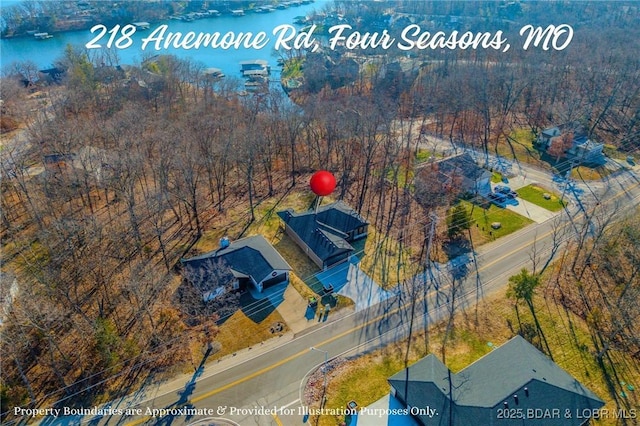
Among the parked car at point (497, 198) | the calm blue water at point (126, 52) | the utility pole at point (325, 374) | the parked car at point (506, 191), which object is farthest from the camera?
the calm blue water at point (126, 52)

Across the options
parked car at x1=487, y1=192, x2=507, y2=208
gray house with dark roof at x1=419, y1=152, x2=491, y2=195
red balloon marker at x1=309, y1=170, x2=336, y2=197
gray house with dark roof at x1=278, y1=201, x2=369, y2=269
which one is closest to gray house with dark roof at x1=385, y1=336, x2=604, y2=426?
gray house with dark roof at x1=278, y1=201, x2=369, y2=269

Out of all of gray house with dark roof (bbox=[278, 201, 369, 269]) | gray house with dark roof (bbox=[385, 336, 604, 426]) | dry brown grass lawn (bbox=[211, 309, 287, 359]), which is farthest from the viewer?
gray house with dark roof (bbox=[278, 201, 369, 269])

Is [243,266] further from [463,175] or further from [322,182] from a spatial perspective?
[463,175]

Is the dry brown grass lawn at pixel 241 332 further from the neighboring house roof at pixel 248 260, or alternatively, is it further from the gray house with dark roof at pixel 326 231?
the gray house with dark roof at pixel 326 231

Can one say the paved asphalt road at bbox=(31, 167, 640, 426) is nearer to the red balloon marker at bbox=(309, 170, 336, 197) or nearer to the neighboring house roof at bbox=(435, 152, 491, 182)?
the red balloon marker at bbox=(309, 170, 336, 197)

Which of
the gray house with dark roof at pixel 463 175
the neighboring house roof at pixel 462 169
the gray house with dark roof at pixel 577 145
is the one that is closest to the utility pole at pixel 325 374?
the gray house with dark roof at pixel 463 175
